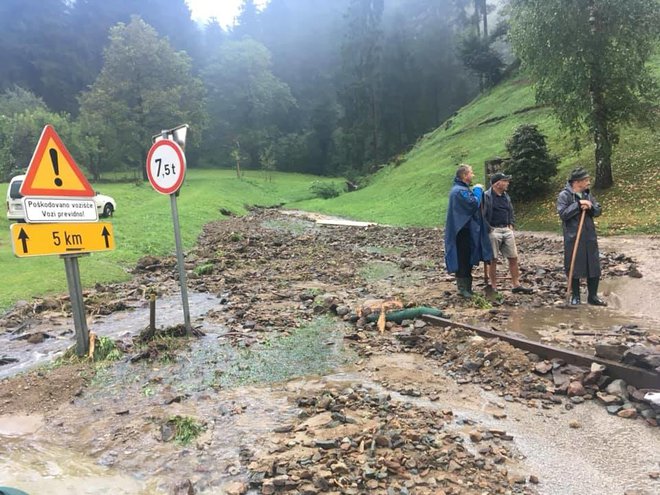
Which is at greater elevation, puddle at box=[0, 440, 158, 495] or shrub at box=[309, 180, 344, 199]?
shrub at box=[309, 180, 344, 199]

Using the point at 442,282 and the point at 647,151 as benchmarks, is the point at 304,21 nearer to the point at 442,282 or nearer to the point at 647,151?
the point at 647,151

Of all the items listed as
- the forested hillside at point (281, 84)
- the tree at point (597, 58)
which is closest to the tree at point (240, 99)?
the forested hillside at point (281, 84)

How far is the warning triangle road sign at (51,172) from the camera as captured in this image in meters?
5.72

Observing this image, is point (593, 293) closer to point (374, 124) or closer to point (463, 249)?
point (463, 249)

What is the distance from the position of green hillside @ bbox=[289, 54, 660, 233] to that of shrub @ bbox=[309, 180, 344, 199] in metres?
4.38

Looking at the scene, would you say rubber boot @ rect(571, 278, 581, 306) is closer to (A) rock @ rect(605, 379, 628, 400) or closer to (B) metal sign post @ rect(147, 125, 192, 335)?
(A) rock @ rect(605, 379, 628, 400)

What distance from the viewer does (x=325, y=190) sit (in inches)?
2003

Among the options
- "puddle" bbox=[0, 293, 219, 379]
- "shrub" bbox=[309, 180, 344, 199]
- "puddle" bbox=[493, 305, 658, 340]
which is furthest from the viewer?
"shrub" bbox=[309, 180, 344, 199]

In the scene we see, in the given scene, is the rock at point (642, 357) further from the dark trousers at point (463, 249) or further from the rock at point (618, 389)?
the dark trousers at point (463, 249)

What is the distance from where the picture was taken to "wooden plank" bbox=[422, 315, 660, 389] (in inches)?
182

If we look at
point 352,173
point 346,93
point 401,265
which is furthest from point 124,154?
point 401,265

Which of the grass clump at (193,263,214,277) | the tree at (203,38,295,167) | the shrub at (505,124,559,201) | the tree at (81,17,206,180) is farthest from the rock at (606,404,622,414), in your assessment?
the tree at (203,38,295,167)

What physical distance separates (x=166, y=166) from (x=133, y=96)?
52.1 meters

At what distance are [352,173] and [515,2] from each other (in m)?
41.6
